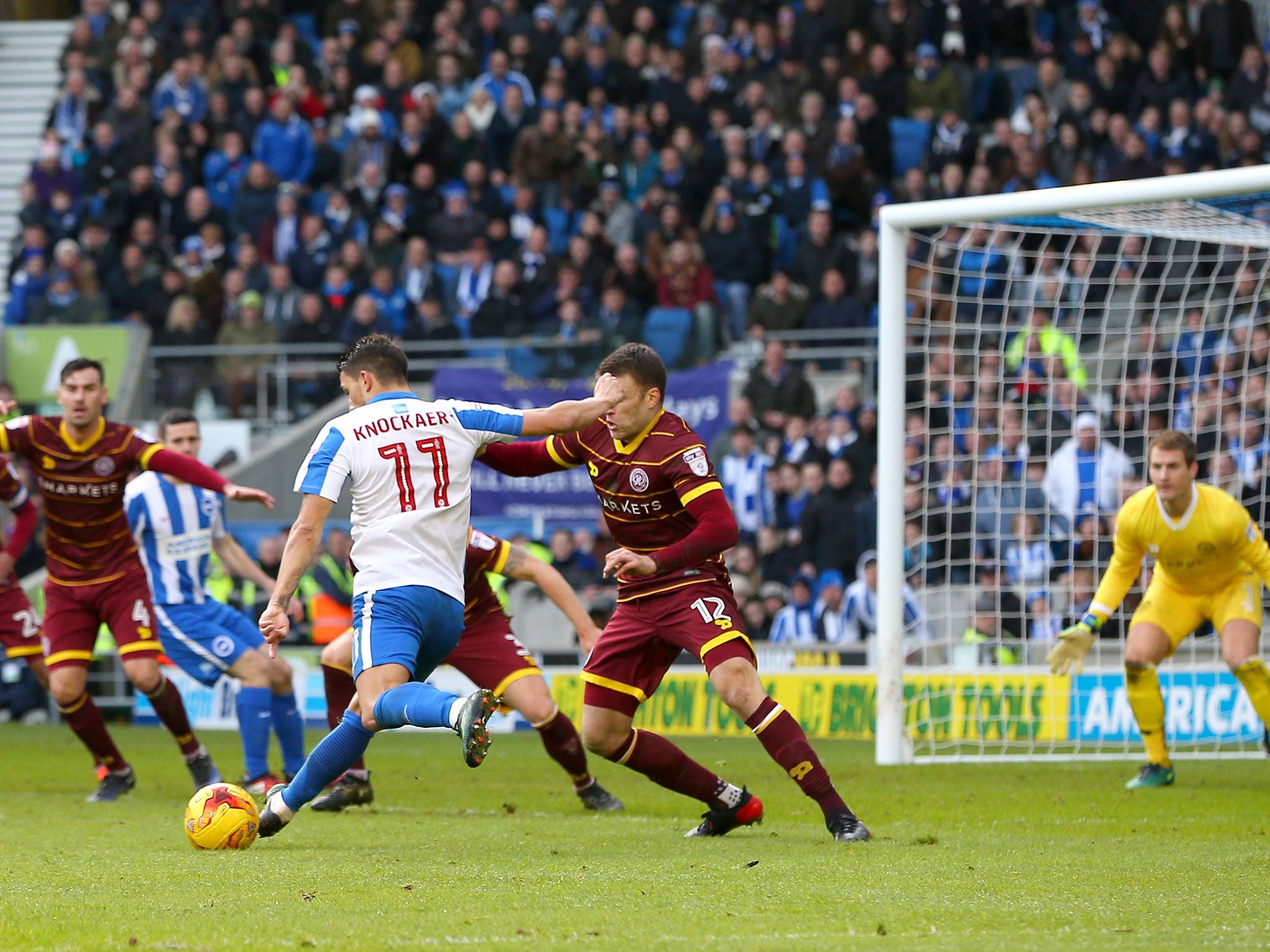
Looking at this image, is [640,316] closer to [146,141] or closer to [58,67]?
[146,141]

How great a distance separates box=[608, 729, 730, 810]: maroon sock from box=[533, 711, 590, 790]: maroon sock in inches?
50.7

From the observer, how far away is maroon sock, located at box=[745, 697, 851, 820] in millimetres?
7098

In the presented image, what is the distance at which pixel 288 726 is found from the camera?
10.2 metres

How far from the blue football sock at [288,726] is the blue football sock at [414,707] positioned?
378 centimetres

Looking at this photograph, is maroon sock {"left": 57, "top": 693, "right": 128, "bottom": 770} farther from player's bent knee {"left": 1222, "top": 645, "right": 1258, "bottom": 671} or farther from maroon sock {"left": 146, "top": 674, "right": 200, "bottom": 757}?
player's bent knee {"left": 1222, "top": 645, "right": 1258, "bottom": 671}

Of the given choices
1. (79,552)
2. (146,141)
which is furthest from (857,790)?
(146,141)

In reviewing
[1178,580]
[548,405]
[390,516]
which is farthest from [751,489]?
[390,516]

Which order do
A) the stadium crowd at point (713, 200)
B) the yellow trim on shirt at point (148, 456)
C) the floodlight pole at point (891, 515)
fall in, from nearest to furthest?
the yellow trim on shirt at point (148, 456) → the floodlight pole at point (891, 515) → the stadium crowd at point (713, 200)

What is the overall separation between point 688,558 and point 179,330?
13644 millimetres

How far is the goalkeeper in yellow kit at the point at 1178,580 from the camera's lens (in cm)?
989

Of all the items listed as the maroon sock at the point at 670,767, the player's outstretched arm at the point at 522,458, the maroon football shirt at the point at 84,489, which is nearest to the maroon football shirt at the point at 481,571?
the player's outstretched arm at the point at 522,458

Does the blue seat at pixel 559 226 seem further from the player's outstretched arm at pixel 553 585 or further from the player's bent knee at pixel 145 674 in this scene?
the player's outstretched arm at pixel 553 585

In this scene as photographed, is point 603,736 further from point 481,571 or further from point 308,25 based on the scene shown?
point 308,25

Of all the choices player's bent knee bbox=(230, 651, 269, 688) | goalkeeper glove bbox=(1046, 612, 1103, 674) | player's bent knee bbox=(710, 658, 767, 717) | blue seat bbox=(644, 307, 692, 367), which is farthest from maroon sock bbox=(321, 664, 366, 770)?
blue seat bbox=(644, 307, 692, 367)
